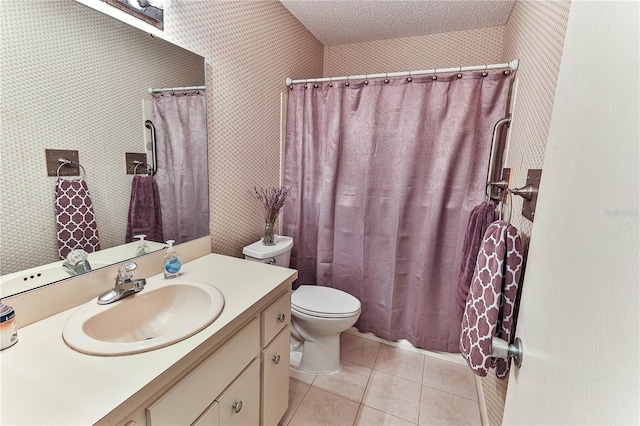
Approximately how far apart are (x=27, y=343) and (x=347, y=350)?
5.81 ft

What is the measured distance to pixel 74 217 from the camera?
1.00m

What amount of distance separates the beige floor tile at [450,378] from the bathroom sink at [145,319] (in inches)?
59.5

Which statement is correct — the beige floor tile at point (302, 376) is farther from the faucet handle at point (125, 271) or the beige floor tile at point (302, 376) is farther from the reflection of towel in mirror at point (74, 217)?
the reflection of towel in mirror at point (74, 217)

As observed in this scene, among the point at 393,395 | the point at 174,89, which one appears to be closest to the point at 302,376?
the point at 393,395

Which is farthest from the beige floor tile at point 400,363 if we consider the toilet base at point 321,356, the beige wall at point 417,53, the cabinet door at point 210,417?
the beige wall at point 417,53

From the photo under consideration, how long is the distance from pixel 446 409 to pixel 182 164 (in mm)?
1916

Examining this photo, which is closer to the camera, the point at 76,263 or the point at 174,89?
the point at 76,263

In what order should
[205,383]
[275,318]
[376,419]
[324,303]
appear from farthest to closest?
[324,303] < [376,419] < [275,318] < [205,383]

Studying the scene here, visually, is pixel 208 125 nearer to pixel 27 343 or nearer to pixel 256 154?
pixel 256 154

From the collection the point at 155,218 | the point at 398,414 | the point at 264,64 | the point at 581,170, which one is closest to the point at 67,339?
the point at 155,218

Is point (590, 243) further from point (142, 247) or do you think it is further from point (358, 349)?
point (358, 349)

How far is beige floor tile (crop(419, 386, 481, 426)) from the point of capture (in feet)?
5.19

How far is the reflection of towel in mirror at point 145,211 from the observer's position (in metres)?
1.20

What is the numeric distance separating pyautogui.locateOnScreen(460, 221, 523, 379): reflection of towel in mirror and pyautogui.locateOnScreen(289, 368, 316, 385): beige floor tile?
3.48ft
